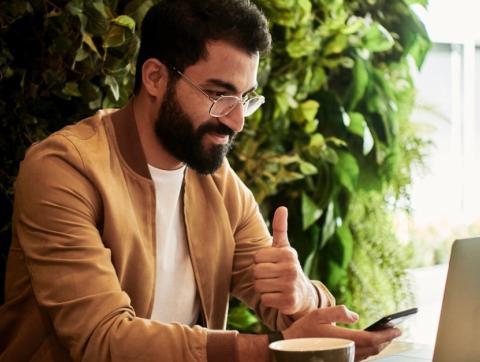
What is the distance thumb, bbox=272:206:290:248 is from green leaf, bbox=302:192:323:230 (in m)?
1.18

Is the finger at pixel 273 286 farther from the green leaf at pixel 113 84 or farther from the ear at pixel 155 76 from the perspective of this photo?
the green leaf at pixel 113 84

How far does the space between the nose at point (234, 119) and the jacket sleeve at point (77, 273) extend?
1.25 ft

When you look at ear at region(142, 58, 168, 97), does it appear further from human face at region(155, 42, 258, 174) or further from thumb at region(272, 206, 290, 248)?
thumb at region(272, 206, 290, 248)

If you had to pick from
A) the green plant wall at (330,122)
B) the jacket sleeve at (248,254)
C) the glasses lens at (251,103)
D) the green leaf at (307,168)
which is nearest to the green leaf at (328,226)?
the green plant wall at (330,122)

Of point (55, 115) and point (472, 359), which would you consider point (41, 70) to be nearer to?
point (55, 115)

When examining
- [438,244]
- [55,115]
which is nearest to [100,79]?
[55,115]

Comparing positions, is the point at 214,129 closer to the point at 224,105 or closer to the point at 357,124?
the point at 224,105

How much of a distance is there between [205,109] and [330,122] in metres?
1.17

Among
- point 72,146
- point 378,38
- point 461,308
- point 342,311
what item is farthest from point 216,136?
point 378,38

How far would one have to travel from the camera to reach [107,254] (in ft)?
5.67

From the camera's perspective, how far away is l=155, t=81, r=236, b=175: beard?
78.6 inches

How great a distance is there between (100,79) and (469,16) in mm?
2848

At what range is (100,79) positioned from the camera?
7.56 ft

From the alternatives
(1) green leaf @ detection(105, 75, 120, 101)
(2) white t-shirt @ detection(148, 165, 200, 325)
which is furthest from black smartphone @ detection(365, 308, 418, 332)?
(1) green leaf @ detection(105, 75, 120, 101)
